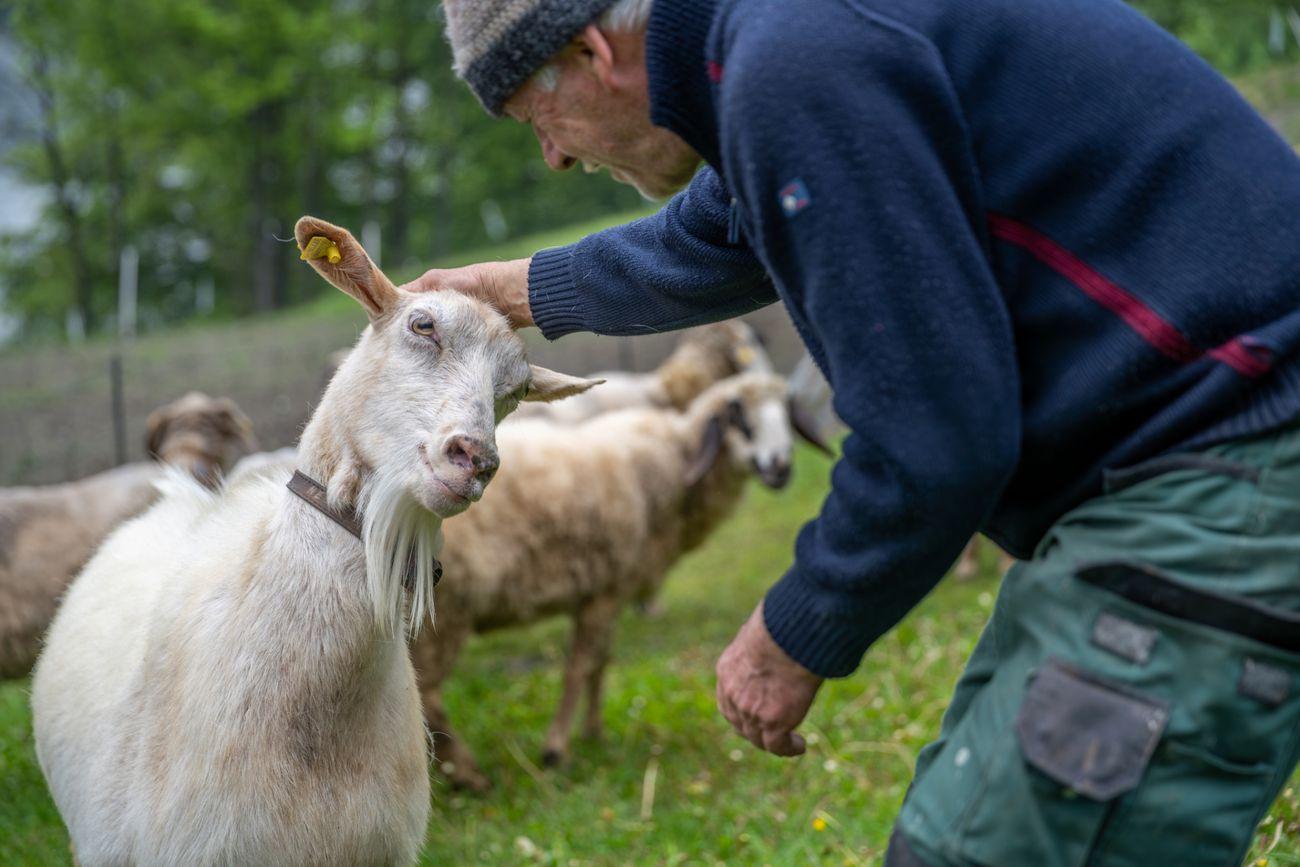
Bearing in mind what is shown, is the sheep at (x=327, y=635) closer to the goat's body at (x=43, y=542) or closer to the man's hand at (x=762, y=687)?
the man's hand at (x=762, y=687)

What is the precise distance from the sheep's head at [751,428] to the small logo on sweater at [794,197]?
6.17m

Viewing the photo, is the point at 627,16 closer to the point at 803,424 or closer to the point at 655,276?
the point at 655,276

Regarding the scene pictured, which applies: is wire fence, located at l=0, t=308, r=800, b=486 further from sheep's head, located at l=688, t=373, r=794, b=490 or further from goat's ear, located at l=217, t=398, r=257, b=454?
sheep's head, located at l=688, t=373, r=794, b=490

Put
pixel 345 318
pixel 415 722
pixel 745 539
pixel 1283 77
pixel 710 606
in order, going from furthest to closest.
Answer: pixel 345 318 → pixel 1283 77 → pixel 745 539 → pixel 710 606 → pixel 415 722

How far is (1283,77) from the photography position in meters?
14.9

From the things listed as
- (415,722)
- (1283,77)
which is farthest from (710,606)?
(1283,77)

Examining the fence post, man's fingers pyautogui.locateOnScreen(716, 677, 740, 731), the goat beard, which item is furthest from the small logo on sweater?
the fence post

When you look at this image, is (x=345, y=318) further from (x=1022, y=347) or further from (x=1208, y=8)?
(x=1022, y=347)

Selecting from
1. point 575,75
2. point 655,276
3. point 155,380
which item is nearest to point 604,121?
point 575,75

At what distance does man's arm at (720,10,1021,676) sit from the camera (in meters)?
1.58

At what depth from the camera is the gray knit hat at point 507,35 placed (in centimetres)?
185

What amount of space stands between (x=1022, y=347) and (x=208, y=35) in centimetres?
2876

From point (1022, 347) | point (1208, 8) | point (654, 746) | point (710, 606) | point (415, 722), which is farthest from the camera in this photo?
point (1208, 8)

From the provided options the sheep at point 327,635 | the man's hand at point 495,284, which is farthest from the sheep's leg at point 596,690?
the man's hand at point 495,284
